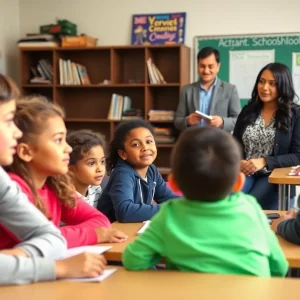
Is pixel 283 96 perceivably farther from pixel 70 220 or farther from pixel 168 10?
pixel 168 10

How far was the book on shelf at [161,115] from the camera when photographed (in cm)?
534

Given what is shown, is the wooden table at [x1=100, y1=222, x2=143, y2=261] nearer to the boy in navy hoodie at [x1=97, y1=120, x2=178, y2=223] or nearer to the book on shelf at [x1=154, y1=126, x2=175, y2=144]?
the boy in navy hoodie at [x1=97, y1=120, x2=178, y2=223]

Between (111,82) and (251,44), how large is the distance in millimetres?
1548

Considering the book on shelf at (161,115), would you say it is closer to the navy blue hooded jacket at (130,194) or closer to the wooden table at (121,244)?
the navy blue hooded jacket at (130,194)

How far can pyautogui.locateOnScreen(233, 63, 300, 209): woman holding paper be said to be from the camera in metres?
3.40

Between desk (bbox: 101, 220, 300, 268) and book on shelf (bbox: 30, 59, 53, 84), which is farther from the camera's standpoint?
book on shelf (bbox: 30, 59, 53, 84)

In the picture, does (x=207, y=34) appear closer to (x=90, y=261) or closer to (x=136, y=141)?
(x=136, y=141)

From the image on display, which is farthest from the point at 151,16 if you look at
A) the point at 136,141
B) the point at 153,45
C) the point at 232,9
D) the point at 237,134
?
the point at 136,141

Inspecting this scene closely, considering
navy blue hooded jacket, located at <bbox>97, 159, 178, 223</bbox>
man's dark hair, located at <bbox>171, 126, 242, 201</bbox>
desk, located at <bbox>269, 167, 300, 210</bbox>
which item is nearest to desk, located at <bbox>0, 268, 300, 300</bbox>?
man's dark hair, located at <bbox>171, 126, 242, 201</bbox>

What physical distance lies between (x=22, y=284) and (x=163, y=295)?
34 cm

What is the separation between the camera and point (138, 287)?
1.20 m

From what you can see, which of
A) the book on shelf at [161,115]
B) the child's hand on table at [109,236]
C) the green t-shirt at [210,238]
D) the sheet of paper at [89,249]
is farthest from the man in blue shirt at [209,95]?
the green t-shirt at [210,238]

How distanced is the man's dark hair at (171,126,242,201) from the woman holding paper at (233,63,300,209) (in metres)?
2.14

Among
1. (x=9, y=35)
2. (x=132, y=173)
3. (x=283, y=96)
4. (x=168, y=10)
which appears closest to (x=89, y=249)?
(x=132, y=173)
